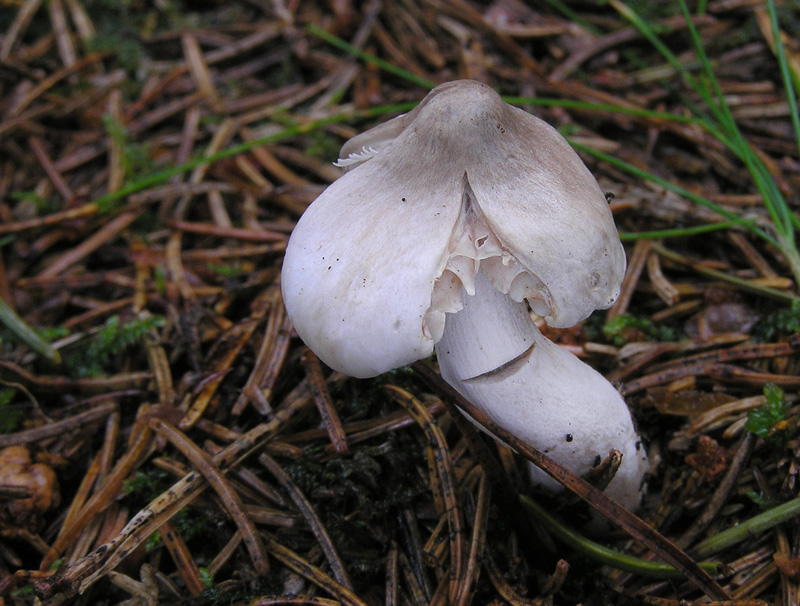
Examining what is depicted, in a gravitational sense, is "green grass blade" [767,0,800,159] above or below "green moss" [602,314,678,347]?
above

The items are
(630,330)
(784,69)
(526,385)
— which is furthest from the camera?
(784,69)

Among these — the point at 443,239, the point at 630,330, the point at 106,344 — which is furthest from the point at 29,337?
the point at 630,330

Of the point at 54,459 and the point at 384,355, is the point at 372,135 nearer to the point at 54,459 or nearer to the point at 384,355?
the point at 384,355

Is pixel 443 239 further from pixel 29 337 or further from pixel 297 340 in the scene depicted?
pixel 29 337

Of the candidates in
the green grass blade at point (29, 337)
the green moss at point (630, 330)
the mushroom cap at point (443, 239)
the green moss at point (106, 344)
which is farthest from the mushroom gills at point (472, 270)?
the green grass blade at point (29, 337)

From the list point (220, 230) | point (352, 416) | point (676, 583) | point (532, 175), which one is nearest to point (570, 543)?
point (676, 583)

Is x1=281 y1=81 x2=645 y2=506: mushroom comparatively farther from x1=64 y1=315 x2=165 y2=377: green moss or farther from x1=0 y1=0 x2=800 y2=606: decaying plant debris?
x1=64 y1=315 x2=165 y2=377: green moss

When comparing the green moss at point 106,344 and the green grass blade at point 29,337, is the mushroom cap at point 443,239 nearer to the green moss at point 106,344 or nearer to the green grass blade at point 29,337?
the green moss at point 106,344

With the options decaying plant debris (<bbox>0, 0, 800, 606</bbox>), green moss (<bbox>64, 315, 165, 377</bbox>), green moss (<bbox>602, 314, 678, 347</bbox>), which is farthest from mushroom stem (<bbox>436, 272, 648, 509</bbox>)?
green moss (<bbox>64, 315, 165, 377</bbox>)
